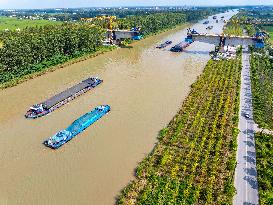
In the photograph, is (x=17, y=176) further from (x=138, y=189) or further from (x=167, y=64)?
(x=167, y=64)

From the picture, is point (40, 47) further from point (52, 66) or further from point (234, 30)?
point (234, 30)

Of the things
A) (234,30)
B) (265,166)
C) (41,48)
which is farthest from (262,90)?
(234,30)

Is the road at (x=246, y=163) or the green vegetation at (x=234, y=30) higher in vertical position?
the road at (x=246, y=163)

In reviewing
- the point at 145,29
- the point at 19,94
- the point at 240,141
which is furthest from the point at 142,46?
the point at 240,141

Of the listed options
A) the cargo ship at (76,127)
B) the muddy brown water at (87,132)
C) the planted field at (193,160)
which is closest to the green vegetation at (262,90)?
the planted field at (193,160)

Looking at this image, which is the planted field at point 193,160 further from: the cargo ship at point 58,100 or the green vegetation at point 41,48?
the green vegetation at point 41,48
